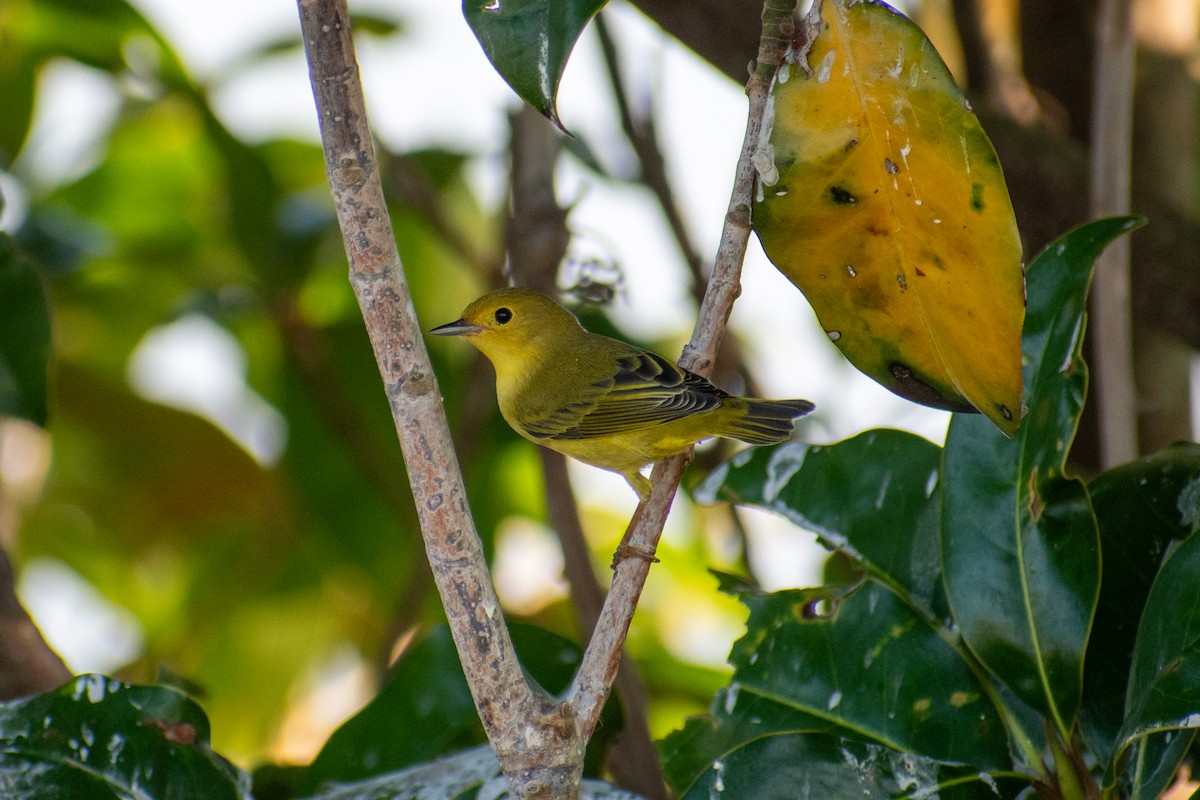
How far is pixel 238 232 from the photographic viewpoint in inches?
135

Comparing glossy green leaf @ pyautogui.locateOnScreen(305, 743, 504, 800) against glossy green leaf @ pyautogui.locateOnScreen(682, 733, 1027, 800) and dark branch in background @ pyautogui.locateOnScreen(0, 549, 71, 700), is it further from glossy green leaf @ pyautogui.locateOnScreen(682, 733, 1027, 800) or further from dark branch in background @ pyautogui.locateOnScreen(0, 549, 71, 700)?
dark branch in background @ pyautogui.locateOnScreen(0, 549, 71, 700)

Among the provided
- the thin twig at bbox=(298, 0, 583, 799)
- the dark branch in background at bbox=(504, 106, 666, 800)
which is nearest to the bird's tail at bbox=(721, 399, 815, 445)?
the dark branch in background at bbox=(504, 106, 666, 800)

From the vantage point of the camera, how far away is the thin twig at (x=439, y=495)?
135 cm

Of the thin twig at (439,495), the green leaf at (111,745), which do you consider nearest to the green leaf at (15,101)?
the green leaf at (111,745)

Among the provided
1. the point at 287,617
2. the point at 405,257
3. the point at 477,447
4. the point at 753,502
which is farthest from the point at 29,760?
the point at 405,257

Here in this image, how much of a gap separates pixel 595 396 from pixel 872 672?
148 cm

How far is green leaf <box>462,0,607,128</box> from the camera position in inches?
51.1

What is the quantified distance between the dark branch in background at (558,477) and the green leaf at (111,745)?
0.86 m

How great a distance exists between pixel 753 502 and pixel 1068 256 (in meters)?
0.59

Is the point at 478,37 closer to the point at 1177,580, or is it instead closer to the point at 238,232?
the point at 1177,580

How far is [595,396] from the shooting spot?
3070 millimetres

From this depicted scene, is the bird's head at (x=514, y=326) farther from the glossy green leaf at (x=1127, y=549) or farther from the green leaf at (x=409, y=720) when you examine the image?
the glossy green leaf at (x=1127, y=549)

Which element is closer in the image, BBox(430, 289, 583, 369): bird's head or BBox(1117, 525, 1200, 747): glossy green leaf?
BBox(1117, 525, 1200, 747): glossy green leaf

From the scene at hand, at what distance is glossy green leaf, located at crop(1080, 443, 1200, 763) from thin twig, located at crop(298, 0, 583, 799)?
79 cm
